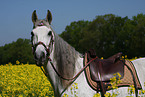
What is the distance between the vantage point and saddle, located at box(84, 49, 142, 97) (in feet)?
12.2

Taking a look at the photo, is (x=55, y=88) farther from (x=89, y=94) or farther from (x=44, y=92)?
(x=44, y=92)

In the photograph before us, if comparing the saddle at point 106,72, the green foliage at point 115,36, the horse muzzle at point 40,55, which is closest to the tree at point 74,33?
the green foliage at point 115,36

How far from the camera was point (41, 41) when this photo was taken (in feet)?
11.2

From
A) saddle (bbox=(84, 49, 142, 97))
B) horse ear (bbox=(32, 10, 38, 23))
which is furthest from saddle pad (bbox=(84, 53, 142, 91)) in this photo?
horse ear (bbox=(32, 10, 38, 23))

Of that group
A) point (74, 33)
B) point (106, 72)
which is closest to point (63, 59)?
point (106, 72)

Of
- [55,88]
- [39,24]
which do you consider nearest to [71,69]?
[55,88]

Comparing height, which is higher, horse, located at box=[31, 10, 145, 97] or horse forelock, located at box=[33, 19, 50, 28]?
horse forelock, located at box=[33, 19, 50, 28]

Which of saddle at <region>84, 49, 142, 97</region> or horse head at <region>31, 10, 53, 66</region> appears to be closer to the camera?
horse head at <region>31, 10, 53, 66</region>

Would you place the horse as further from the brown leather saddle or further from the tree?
→ the tree

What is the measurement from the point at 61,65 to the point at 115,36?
4342cm

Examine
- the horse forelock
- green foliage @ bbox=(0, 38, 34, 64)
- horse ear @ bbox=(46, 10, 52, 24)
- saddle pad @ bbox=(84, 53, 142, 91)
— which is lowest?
saddle pad @ bbox=(84, 53, 142, 91)

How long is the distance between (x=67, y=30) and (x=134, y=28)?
28.5 m

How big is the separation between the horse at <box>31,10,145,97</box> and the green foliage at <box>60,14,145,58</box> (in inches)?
1396

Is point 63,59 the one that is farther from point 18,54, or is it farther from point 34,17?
point 18,54
